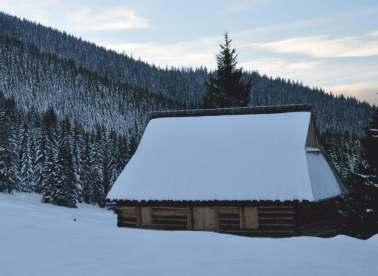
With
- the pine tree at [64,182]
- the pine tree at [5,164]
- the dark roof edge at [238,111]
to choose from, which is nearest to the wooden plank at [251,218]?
the dark roof edge at [238,111]

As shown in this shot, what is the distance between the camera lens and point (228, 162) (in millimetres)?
23406

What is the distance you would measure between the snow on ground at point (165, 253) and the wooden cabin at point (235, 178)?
17.6ft

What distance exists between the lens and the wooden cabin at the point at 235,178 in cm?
2134

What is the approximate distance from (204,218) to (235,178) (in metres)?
2.25

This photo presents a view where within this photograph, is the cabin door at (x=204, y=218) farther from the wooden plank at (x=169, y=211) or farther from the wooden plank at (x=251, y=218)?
the wooden plank at (x=251, y=218)

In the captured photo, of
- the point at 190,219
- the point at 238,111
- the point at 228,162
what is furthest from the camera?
the point at 238,111

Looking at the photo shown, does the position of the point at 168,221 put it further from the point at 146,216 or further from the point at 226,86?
the point at 226,86

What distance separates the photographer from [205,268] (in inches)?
451

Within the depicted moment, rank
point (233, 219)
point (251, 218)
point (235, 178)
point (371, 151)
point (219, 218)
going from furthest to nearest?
point (371, 151), point (235, 178), point (219, 218), point (233, 219), point (251, 218)

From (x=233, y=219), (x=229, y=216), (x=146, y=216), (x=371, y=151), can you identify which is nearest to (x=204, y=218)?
(x=229, y=216)

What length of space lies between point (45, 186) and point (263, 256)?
51177 mm

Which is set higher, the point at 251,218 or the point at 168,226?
the point at 251,218

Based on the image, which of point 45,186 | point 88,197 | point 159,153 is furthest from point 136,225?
point 88,197

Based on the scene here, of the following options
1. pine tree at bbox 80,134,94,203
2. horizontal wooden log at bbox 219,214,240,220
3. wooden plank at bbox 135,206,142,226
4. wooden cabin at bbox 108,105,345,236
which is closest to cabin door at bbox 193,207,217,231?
wooden cabin at bbox 108,105,345,236
